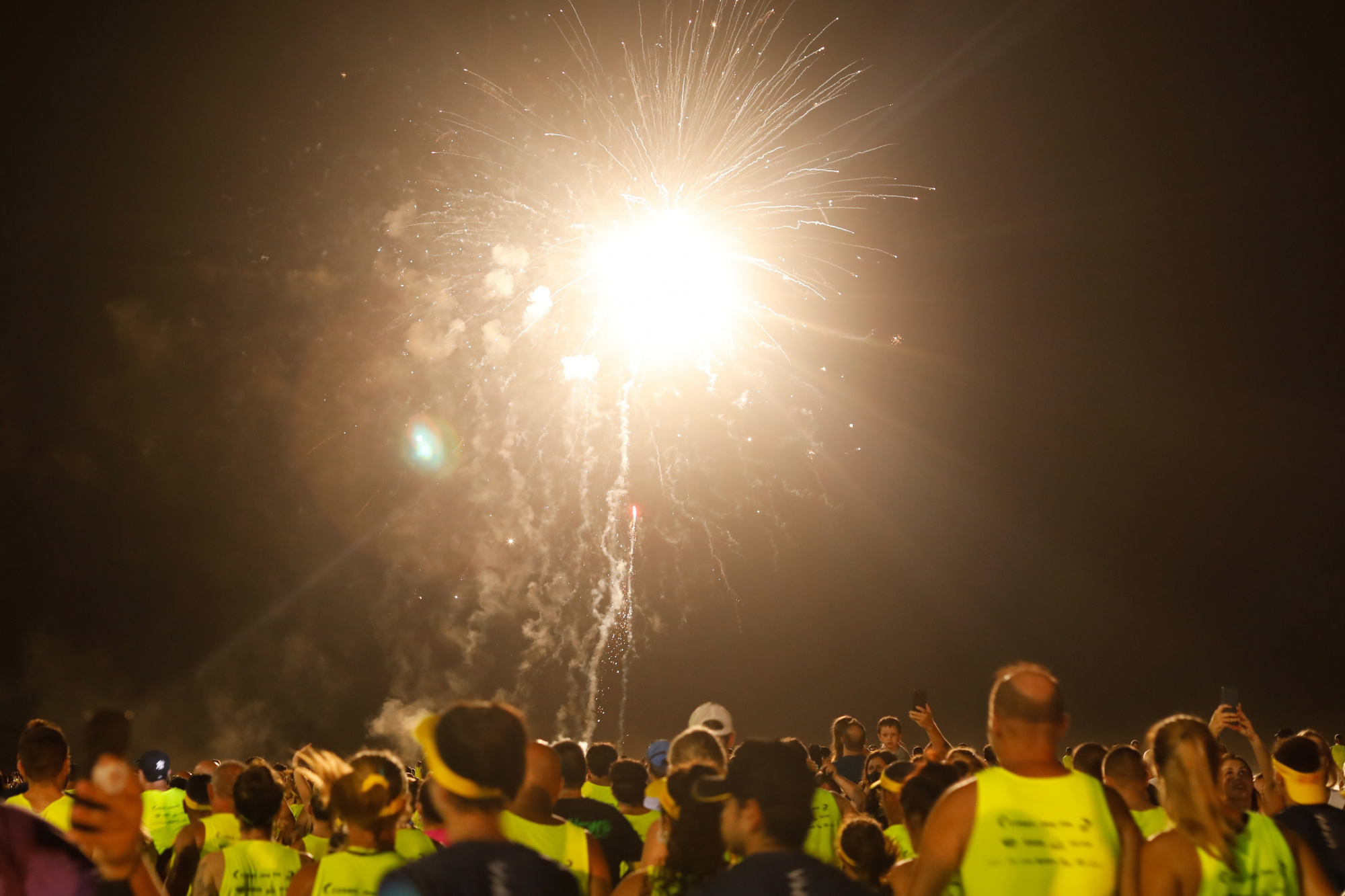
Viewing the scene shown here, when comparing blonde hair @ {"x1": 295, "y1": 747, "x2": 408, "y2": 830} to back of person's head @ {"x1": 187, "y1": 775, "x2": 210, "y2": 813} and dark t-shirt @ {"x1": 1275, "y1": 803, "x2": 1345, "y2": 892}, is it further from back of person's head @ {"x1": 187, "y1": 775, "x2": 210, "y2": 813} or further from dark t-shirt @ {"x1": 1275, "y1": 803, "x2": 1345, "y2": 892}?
dark t-shirt @ {"x1": 1275, "y1": 803, "x2": 1345, "y2": 892}

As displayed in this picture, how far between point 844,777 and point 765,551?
29.4 metres

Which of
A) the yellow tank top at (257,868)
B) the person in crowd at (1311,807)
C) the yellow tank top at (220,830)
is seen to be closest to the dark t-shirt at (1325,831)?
the person in crowd at (1311,807)

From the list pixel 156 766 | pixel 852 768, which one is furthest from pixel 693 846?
pixel 156 766

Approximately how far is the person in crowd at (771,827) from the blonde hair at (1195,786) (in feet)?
4.76

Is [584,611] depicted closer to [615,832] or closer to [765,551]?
[765,551]

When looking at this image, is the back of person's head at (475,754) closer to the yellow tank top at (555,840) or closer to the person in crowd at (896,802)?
the yellow tank top at (555,840)

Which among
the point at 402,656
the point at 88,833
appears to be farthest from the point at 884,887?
the point at 402,656

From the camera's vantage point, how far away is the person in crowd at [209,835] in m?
4.93

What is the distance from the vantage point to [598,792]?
5930 mm

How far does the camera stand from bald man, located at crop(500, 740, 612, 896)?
3879 mm

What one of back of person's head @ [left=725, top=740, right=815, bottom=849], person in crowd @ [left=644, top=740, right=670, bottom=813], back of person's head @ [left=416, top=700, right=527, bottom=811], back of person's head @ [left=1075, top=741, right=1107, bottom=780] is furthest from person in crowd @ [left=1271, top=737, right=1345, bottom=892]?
back of person's head @ [left=416, top=700, right=527, bottom=811]

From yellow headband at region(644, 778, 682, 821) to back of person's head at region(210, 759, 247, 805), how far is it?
2613mm

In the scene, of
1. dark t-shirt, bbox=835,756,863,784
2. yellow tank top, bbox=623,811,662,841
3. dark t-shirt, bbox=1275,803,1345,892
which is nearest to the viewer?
dark t-shirt, bbox=1275,803,1345,892

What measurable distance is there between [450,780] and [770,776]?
83 centimetres
